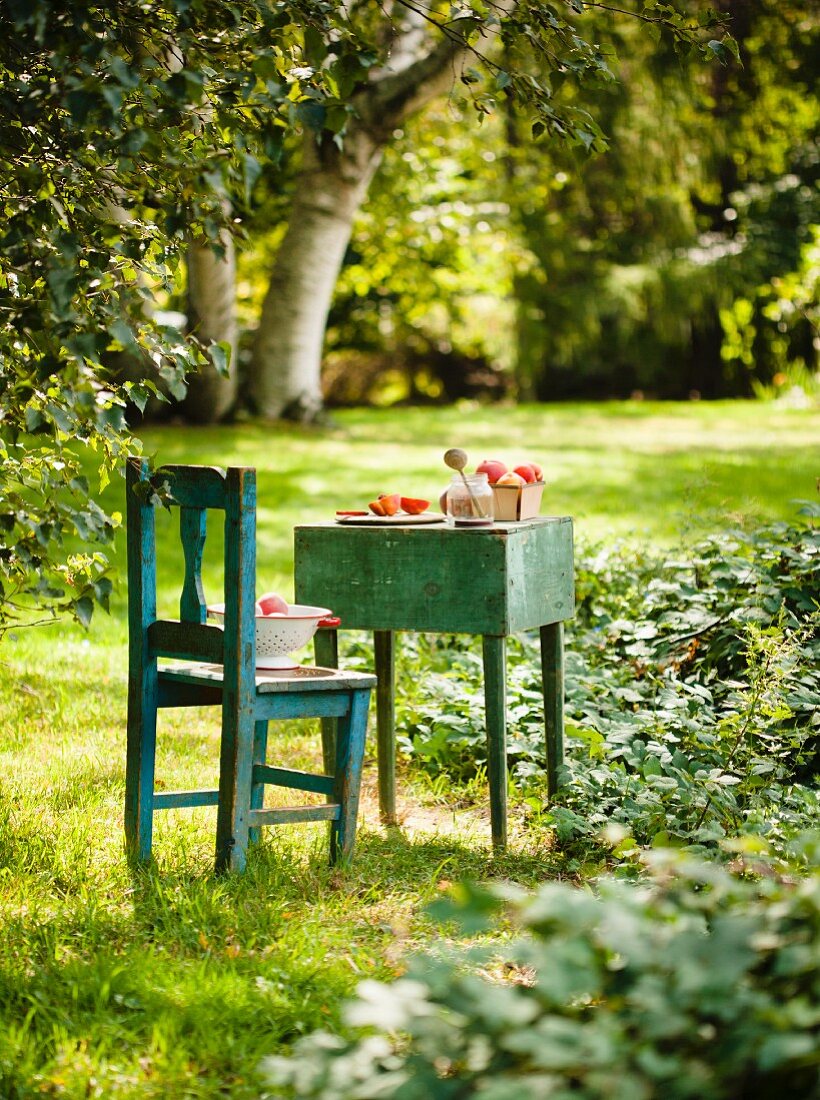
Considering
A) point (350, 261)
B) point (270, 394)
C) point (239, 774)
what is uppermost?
point (350, 261)

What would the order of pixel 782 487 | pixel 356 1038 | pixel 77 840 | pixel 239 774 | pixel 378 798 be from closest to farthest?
pixel 356 1038
pixel 239 774
pixel 77 840
pixel 378 798
pixel 782 487

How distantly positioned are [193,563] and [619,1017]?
2.14 meters

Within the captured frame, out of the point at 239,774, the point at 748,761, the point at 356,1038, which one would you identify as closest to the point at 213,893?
the point at 239,774

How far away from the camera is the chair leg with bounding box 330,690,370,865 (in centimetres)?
392

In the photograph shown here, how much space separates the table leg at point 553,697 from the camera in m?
4.65

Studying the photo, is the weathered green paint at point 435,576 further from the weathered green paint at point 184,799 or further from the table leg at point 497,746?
the weathered green paint at point 184,799

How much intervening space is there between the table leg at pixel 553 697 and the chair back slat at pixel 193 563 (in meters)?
1.32

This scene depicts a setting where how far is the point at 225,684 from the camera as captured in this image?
371cm

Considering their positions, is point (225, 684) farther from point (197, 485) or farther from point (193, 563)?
point (197, 485)

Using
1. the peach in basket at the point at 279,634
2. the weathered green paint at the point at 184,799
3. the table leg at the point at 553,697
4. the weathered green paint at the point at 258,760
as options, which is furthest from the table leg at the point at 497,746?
the weathered green paint at the point at 184,799

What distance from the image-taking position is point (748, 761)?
441 centimetres

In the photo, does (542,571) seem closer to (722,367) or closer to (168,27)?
(168,27)

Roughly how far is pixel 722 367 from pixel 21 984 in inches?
848

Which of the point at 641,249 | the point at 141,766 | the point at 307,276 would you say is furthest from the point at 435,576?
the point at 641,249
